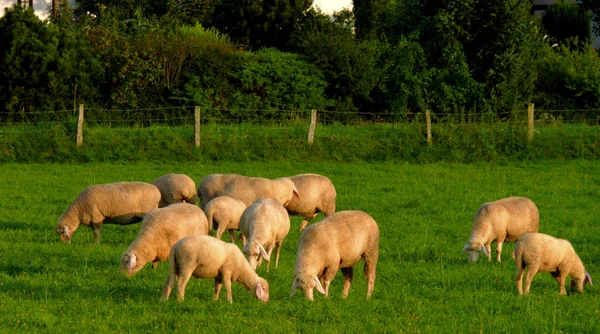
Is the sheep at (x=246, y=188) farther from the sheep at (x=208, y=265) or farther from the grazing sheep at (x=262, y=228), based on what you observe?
the sheep at (x=208, y=265)

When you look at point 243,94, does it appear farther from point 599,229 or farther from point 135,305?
point 135,305

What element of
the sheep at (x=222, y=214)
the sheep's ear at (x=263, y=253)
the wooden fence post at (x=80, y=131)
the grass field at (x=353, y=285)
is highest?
the wooden fence post at (x=80, y=131)

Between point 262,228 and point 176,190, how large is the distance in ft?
12.3

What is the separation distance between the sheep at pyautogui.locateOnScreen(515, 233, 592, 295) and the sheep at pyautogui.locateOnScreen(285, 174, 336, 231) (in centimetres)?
507

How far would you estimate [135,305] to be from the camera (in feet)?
34.8

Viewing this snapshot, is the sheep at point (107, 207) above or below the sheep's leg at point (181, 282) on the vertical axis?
above

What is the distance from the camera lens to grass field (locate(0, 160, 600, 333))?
9969mm

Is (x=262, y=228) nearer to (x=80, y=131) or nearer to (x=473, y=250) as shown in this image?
→ (x=473, y=250)

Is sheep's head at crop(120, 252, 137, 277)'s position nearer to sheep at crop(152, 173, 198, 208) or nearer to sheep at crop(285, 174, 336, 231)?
sheep at crop(152, 173, 198, 208)

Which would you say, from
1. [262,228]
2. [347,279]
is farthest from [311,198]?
[347,279]

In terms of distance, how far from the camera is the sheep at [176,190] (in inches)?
641

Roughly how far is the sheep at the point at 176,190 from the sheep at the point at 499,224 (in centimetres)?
481

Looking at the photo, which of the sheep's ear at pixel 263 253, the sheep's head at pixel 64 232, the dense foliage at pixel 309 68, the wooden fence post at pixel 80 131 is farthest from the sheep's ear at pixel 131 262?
the dense foliage at pixel 309 68

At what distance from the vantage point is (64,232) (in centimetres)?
1491
